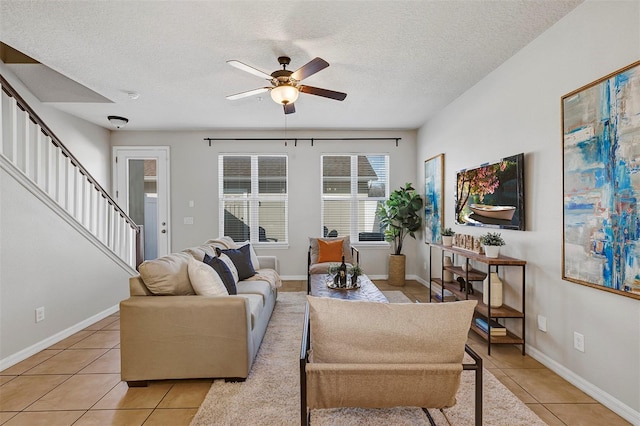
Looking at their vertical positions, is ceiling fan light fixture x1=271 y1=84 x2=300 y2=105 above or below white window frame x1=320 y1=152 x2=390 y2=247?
above

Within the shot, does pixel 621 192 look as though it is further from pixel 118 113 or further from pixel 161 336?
pixel 118 113

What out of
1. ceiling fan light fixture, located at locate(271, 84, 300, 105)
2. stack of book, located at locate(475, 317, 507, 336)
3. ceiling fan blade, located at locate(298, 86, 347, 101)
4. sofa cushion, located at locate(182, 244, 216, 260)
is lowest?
stack of book, located at locate(475, 317, 507, 336)

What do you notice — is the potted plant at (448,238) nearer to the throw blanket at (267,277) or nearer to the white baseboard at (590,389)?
the white baseboard at (590,389)

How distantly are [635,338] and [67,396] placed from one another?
3.74 metres

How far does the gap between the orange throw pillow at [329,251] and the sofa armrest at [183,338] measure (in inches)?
107

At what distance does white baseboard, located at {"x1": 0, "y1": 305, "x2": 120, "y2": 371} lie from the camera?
8.78ft

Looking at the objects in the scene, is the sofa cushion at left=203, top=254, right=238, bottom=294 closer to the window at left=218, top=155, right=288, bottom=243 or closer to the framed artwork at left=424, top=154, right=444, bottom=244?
the window at left=218, top=155, right=288, bottom=243

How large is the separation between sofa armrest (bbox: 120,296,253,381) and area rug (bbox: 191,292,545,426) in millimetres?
181

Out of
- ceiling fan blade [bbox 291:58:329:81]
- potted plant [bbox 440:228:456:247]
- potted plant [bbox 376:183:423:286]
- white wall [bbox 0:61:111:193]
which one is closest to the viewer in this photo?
ceiling fan blade [bbox 291:58:329:81]

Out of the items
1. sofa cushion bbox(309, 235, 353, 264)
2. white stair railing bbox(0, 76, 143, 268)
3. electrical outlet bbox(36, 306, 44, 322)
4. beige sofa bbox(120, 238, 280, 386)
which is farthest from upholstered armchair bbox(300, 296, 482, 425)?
sofa cushion bbox(309, 235, 353, 264)

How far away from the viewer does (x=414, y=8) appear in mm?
2271

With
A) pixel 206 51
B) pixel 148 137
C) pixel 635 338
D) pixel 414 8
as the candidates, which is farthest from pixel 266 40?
pixel 148 137

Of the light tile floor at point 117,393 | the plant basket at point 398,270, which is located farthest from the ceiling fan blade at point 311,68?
the plant basket at point 398,270

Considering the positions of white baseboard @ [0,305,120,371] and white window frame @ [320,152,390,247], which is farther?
white window frame @ [320,152,390,247]
